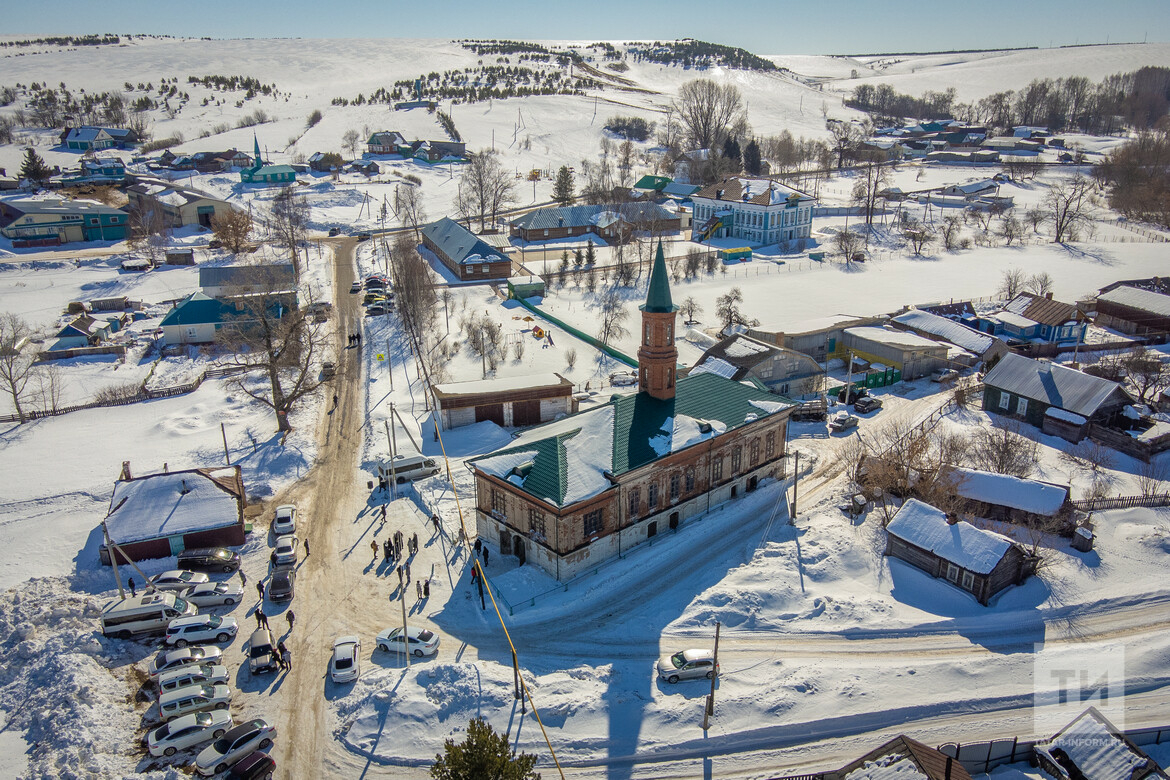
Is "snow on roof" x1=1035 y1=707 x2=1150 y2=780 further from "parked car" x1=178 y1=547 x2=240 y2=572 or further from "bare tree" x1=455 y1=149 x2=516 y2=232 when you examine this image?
"bare tree" x1=455 y1=149 x2=516 y2=232

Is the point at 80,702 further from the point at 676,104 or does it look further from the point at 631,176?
the point at 676,104

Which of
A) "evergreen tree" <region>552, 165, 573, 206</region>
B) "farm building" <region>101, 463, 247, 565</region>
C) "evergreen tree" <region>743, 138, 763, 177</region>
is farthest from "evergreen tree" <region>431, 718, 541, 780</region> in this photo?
"evergreen tree" <region>743, 138, 763, 177</region>

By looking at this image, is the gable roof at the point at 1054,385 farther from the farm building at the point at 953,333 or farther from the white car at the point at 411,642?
the white car at the point at 411,642

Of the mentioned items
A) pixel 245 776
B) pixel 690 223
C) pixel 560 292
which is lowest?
pixel 245 776

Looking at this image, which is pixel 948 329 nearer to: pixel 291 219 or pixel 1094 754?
pixel 1094 754

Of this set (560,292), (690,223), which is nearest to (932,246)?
(690,223)
